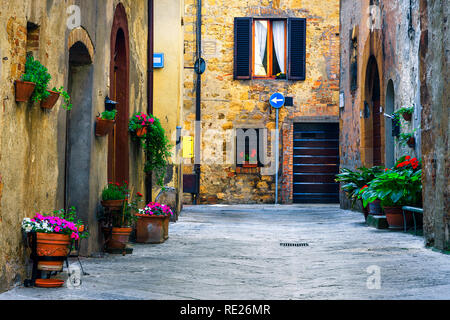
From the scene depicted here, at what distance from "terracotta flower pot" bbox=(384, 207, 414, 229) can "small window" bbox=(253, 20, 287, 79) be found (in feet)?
28.4

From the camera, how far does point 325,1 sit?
17.8 metres

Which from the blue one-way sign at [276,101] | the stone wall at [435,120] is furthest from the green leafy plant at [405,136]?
the blue one-way sign at [276,101]

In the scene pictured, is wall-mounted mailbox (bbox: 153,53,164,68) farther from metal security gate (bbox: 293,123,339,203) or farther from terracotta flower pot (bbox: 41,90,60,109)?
terracotta flower pot (bbox: 41,90,60,109)

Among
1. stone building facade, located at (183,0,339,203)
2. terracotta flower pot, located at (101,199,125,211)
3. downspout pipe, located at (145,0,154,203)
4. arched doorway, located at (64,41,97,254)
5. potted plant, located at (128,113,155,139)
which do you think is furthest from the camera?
stone building facade, located at (183,0,339,203)

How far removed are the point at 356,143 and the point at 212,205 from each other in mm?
4590

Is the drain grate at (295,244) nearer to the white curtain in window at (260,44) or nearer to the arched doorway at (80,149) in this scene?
the arched doorway at (80,149)

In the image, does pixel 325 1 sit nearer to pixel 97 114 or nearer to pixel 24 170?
pixel 97 114

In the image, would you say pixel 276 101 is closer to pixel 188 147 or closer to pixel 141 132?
pixel 188 147

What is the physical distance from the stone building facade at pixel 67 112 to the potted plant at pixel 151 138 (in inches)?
5.7

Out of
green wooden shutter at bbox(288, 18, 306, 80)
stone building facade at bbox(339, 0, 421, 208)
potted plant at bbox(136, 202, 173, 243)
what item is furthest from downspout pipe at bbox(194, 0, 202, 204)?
potted plant at bbox(136, 202, 173, 243)

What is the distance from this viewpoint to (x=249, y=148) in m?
17.6

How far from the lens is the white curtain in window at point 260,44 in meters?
17.8

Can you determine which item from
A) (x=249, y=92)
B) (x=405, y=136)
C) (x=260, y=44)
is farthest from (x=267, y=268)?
(x=260, y=44)

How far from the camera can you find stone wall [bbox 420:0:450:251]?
6949mm
